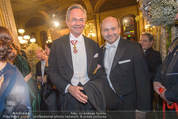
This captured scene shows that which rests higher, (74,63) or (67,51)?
(67,51)

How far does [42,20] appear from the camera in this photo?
52.0 ft

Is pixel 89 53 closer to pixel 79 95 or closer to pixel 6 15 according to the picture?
pixel 79 95

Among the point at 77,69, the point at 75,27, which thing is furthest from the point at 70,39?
the point at 77,69

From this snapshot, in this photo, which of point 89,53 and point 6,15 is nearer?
point 89,53

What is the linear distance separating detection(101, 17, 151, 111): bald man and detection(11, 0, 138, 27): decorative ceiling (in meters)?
10.9

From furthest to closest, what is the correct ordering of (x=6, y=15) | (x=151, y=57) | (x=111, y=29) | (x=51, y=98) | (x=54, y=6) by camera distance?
1. (x=54, y=6)
2. (x=6, y=15)
3. (x=151, y=57)
4. (x=51, y=98)
5. (x=111, y=29)

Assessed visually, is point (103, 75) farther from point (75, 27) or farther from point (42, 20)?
point (42, 20)

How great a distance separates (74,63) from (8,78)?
847 millimetres

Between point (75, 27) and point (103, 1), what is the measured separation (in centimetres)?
1257

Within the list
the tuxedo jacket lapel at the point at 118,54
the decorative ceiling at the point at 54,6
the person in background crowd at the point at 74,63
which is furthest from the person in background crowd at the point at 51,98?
the decorative ceiling at the point at 54,6

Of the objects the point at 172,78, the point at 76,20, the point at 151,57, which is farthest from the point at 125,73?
the point at 151,57

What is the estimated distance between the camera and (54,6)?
13477mm

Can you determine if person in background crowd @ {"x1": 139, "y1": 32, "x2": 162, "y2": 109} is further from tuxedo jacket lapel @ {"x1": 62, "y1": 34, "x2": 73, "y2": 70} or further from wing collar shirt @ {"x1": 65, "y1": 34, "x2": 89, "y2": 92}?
tuxedo jacket lapel @ {"x1": 62, "y1": 34, "x2": 73, "y2": 70}

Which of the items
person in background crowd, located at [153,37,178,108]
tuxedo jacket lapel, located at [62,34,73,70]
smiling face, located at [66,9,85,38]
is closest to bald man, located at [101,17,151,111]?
person in background crowd, located at [153,37,178,108]
